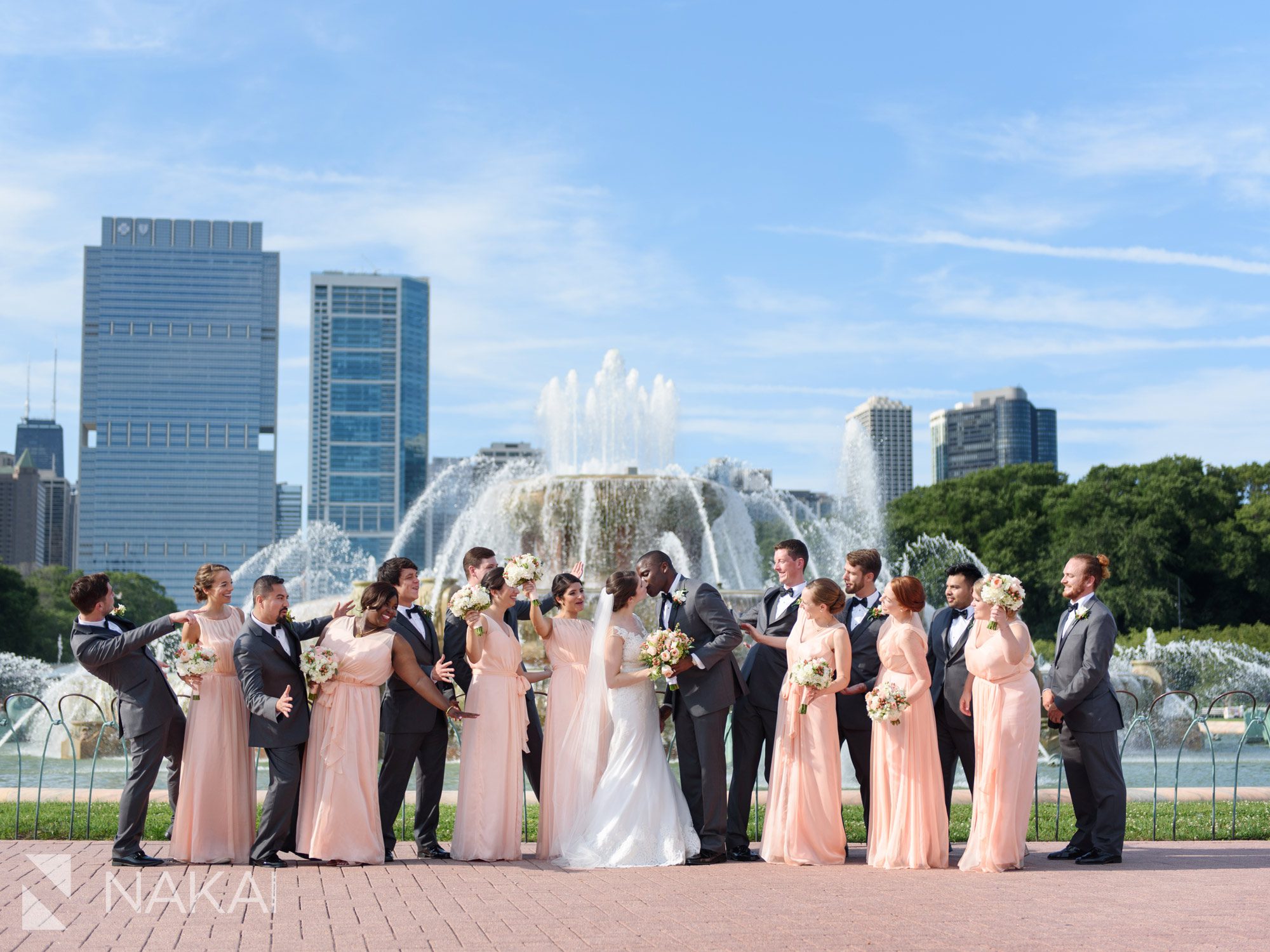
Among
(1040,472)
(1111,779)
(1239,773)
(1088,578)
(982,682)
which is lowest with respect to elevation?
(1239,773)

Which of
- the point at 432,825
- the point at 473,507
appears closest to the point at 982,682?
the point at 432,825

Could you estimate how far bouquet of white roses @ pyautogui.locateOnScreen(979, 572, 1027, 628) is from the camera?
343 inches

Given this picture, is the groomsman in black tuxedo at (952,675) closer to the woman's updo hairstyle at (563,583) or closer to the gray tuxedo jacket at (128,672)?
the woman's updo hairstyle at (563,583)

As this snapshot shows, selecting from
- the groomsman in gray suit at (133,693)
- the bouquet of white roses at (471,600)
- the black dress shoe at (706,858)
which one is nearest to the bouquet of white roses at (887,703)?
the black dress shoe at (706,858)

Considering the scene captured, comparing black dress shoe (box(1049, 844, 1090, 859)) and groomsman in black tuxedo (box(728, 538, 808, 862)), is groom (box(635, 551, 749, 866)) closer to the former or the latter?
groomsman in black tuxedo (box(728, 538, 808, 862))

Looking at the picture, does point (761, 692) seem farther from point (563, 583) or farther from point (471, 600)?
point (471, 600)

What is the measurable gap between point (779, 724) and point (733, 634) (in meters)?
0.71

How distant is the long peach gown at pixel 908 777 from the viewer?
28.9 feet

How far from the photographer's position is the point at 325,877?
8.23 meters

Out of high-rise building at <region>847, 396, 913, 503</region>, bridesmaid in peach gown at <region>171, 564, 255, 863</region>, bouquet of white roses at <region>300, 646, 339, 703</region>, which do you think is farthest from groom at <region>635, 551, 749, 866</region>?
high-rise building at <region>847, 396, 913, 503</region>

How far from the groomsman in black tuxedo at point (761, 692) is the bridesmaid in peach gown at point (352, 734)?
82.3 inches

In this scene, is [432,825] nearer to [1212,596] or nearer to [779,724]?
[779,724]

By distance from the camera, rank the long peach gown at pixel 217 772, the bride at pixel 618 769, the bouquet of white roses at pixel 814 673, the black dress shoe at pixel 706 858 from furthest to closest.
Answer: the black dress shoe at pixel 706 858 → the bride at pixel 618 769 → the long peach gown at pixel 217 772 → the bouquet of white roses at pixel 814 673

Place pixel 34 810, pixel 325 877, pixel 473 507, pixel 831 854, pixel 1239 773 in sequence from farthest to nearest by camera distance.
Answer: pixel 473 507 < pixel 1239 773 < pixel 34 810 < pixel 831 854 < pixel 325 877
